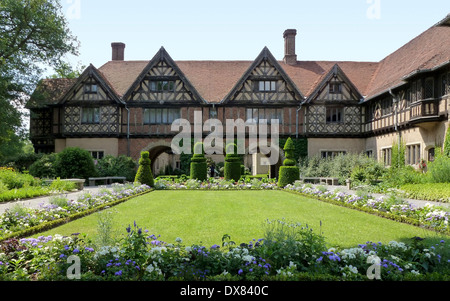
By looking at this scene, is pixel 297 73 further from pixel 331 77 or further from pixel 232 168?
pixel 232 168

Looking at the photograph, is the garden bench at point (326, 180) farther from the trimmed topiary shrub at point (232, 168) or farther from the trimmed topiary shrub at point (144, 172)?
the trimmed topiary shrub at point (144, 172)

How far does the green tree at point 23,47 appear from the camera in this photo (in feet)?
86.0

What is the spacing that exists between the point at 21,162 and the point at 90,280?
25898 millimetres

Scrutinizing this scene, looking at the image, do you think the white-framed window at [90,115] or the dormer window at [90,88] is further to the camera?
the white-framed window at [90,115]

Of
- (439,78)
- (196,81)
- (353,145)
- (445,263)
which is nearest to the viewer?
(445,263)

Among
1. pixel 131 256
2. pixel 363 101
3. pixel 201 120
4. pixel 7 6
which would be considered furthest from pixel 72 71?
pixel 131 256

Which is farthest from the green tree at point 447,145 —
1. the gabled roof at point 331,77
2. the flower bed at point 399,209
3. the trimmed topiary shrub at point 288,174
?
the gabled roof at point 331,77

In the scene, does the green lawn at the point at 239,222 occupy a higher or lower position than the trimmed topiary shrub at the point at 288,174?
lower

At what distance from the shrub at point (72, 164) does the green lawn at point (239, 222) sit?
37.5 ft

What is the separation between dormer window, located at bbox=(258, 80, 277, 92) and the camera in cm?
2758

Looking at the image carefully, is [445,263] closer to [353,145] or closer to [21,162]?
[353,145]

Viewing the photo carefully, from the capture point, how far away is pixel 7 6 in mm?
25844

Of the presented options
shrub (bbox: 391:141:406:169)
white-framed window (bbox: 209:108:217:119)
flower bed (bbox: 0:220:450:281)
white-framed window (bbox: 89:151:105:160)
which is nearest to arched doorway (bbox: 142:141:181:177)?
white-framed window (bbox: 89:151:105:160)

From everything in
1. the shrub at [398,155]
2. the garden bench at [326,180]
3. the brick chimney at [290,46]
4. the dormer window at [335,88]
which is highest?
the brick chimney at [290,46]
